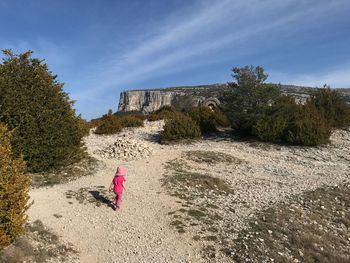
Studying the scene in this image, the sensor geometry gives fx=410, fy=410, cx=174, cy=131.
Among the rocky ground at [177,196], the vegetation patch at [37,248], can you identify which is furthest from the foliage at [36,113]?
the vegetation patch at [37,248]

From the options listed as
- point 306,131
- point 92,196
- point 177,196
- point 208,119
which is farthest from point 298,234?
point 208,119


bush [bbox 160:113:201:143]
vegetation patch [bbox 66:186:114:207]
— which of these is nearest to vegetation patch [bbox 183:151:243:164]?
bush [bbox 160:113:201:143]

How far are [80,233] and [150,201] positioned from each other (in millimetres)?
2875

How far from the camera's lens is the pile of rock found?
17.2 meters

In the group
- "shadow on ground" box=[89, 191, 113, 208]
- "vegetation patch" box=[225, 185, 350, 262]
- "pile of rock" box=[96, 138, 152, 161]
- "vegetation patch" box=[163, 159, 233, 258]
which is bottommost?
"vegetation patch" box=[225, 185, 350, 262]

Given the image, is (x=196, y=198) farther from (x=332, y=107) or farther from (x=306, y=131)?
(x=332, y=107)

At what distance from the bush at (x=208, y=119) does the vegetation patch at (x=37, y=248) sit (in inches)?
626

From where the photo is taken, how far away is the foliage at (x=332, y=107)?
88.9ft

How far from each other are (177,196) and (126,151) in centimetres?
525

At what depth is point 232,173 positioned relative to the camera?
631 inches

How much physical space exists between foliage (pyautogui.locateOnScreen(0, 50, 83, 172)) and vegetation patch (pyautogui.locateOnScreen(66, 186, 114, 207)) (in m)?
2.24

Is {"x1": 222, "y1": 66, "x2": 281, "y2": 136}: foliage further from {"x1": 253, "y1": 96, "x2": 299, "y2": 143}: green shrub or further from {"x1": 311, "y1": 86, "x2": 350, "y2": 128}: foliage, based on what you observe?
{"x1": 311, "y1": 86, "x2": 350, "y2": 128}: foliage

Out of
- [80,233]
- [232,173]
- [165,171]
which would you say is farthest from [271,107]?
[80,233]

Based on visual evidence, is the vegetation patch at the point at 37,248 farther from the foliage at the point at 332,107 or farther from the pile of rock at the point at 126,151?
the foliage at the point at 332,107
